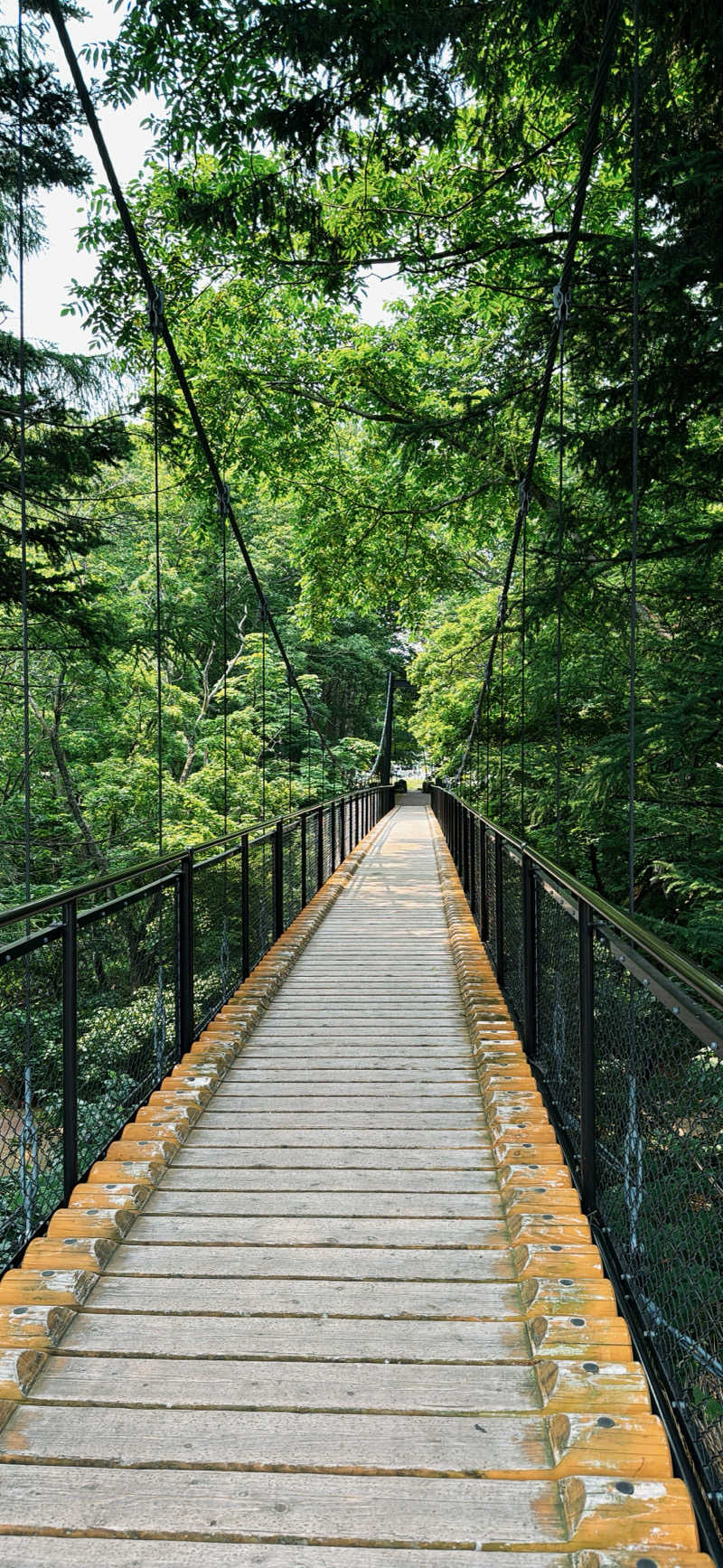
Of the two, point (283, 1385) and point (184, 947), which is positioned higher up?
point (184, 947)

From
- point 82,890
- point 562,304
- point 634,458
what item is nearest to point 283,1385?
point 82,890

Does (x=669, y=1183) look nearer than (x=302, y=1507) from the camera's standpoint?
No

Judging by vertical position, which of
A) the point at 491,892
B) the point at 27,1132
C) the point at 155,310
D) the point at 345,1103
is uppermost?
the point at 155,310

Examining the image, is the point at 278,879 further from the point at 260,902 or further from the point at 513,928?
the point at 513,928

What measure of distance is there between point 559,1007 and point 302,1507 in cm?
174

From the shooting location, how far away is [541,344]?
22.8 ft

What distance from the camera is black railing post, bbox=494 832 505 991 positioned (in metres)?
4.68

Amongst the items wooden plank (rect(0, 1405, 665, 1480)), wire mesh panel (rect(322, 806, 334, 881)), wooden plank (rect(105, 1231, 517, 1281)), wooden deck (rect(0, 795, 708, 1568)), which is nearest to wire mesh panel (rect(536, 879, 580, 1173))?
wooden deck (rect(0, 795, 708, 1568))

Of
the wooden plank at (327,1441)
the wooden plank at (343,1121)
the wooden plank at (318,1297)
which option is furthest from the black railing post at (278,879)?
the wooden plank at (327,1441)

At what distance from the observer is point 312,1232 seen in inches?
91.5

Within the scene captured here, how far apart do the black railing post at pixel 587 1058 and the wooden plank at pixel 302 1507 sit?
0.91 m

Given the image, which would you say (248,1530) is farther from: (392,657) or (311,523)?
(392,657)

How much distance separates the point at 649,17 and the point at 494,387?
11.5 ft

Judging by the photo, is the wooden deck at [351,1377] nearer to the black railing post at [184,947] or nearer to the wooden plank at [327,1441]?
the wooden plank at [327,1441]
